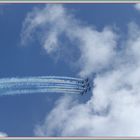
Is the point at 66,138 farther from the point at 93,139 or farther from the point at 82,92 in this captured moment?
the point at 82,92

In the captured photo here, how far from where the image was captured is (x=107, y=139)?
3850 centimetres

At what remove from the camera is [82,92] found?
50.7 meters

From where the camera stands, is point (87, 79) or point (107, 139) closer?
point (107, 139)

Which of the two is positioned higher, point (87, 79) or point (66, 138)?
point (87, 79)

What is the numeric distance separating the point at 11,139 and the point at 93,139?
8056mm

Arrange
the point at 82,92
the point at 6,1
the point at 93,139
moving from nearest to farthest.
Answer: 1. the point at 93,139
2. the point at 6,1
3. the point at 82,92

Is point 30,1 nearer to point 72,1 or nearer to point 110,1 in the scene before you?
point 72,1

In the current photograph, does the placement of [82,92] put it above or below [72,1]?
below

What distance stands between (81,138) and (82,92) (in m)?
12.6

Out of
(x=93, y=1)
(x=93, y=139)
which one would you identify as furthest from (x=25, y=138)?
(x=93, y=1)

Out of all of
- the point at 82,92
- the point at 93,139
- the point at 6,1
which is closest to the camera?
the point at 93,139

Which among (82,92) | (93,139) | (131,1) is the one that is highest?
(131,1)

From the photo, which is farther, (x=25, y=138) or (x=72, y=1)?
(x=72, y=1)

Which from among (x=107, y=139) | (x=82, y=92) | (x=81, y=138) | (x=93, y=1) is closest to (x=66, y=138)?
(x=81, y=138)
